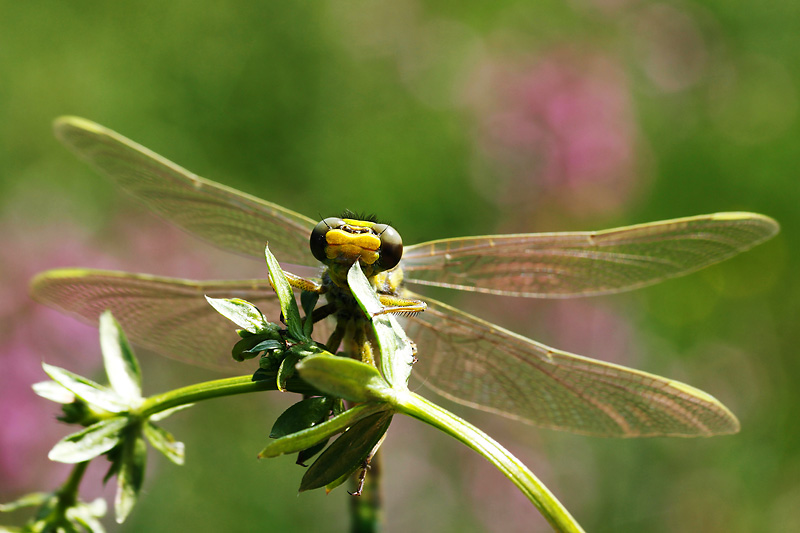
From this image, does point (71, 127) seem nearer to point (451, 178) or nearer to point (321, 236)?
point (321, 236)

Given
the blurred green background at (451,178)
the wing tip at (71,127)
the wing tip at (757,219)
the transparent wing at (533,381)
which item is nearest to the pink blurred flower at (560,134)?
the blurred green background at (451,178)

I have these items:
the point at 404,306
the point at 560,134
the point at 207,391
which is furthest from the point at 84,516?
the point at 560,134

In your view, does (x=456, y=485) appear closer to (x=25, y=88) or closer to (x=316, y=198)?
(x=316, y=198)

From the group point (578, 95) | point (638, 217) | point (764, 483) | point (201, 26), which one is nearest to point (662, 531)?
point (764, 483)

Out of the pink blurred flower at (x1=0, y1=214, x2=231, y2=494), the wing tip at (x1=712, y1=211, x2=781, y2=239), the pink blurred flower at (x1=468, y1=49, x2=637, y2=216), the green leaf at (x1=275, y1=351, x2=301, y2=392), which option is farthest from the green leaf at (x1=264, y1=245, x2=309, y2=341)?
the pink blurred flower at (x1=468, y1=49, x2=637, y2=216)

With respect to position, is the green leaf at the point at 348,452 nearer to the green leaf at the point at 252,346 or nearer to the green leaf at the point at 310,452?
the green leaf at the point at 310,452

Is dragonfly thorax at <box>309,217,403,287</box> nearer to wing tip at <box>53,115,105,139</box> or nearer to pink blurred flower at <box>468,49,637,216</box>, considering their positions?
wing tip at <box>53,115,105,139</box>

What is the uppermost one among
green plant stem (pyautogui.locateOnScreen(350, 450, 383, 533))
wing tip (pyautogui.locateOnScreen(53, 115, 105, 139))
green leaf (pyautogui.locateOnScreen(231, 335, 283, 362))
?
wing tip (pyautogui.locateOnScreen(53, 115, 105, 139))
